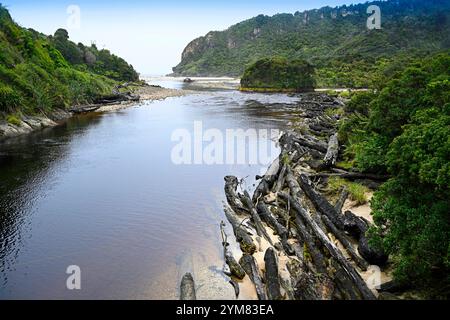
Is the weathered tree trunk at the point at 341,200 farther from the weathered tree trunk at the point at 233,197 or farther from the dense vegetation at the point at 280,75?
the dense vegetation at the point at 280,75

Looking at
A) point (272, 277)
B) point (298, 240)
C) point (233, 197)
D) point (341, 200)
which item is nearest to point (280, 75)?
point (233, 197)

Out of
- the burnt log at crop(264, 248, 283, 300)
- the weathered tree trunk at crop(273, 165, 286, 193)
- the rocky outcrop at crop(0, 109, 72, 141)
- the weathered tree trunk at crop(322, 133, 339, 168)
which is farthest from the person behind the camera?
the rocky outcrop at crop(0, 109, 72, 141)

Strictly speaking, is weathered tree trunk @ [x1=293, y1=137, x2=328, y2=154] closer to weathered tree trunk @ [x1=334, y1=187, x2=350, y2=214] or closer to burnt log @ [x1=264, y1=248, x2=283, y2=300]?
weathered tree trunk @ [x1=334, y1=187, x2=350, y2=214]

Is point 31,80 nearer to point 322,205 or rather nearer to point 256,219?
point 256,219

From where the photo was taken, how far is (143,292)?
51.3ft

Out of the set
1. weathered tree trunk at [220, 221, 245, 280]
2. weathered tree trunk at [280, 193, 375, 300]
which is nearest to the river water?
weathered tree trunk at [220, 221, 245, 280]

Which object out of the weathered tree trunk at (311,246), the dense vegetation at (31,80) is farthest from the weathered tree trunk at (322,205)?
the dense vegetation at (31,80)

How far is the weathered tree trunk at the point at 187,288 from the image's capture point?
48.4 ft

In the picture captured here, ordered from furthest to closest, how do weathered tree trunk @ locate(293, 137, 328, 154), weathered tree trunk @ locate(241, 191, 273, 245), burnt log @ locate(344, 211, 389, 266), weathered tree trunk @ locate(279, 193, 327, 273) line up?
weathered tree trunk @ locate(293, 137, 328, 154) < weathered tree trunk @ locate(241, 191, 273, 245) < weathered tree trunk @ locate(279, 193, 327, 273) < burnt log @ locate(344, 211, 389, 266)

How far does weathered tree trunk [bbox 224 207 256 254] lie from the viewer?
62.5 ft

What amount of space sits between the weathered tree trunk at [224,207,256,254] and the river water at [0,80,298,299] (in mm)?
907
